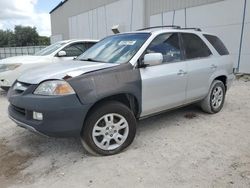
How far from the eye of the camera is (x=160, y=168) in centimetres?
360

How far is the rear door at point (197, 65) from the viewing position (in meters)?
5.09

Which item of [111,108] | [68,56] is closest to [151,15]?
[68,56]

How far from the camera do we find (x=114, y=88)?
3916mm

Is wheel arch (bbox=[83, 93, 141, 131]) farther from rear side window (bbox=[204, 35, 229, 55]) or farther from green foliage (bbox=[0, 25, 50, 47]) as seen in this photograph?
green foliage (bbox=[0, 25, 50, 47])

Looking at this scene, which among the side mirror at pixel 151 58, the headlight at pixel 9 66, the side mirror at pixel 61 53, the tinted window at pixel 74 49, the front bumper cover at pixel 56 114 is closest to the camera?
the front bumper cover at pixel 56 114

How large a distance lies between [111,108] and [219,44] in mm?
3245

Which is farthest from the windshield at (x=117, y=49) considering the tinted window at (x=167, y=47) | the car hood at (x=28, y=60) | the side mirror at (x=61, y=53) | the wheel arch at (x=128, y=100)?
the car hood at (x=28, y=60)

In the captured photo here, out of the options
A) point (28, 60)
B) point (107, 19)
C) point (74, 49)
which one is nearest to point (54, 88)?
point (28, 60)

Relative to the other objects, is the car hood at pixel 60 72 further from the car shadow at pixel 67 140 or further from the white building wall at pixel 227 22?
the white building wall at pixel 227 22

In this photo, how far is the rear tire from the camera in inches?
225

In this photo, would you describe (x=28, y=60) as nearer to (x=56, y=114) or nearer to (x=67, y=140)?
(x=67, y=140)

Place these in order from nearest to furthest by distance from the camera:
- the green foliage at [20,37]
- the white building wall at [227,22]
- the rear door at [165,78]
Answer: the rear door at [165,78]
the white building wall at [227,22]
the green foliage at [20,37]

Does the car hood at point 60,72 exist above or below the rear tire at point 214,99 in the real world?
above

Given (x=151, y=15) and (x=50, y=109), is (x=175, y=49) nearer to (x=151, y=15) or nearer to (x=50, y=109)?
(x=50, y=109)
